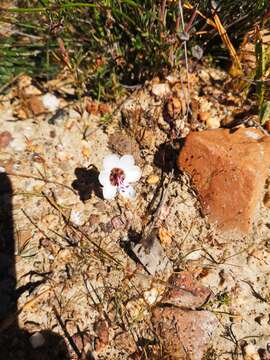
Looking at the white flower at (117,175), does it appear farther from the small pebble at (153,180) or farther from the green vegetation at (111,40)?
the green vegetation at (111,40)

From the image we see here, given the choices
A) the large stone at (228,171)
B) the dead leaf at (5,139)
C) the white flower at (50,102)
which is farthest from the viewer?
the white flower at (50,102)

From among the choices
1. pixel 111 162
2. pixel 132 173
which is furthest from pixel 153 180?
pixel 111 162

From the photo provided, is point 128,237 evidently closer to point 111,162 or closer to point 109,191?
point 109,191

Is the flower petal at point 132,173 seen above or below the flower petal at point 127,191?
above

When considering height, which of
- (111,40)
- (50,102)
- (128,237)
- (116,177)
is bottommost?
(128,237)

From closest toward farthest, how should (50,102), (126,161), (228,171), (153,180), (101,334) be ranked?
(101,334) → (228,171) → (126,161) → (153,180) → (50,102)

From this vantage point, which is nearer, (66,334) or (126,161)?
(66,334)

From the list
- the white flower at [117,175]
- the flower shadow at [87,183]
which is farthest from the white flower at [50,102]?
the white flower at [117,175]

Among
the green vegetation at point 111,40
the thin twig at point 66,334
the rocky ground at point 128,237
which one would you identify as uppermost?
the green vegetation at point 111,40

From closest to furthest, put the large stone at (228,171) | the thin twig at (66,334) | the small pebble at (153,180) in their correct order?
the thin twig at (66,334) < the large stone at (228,171) < the small pebble at (153,180)
